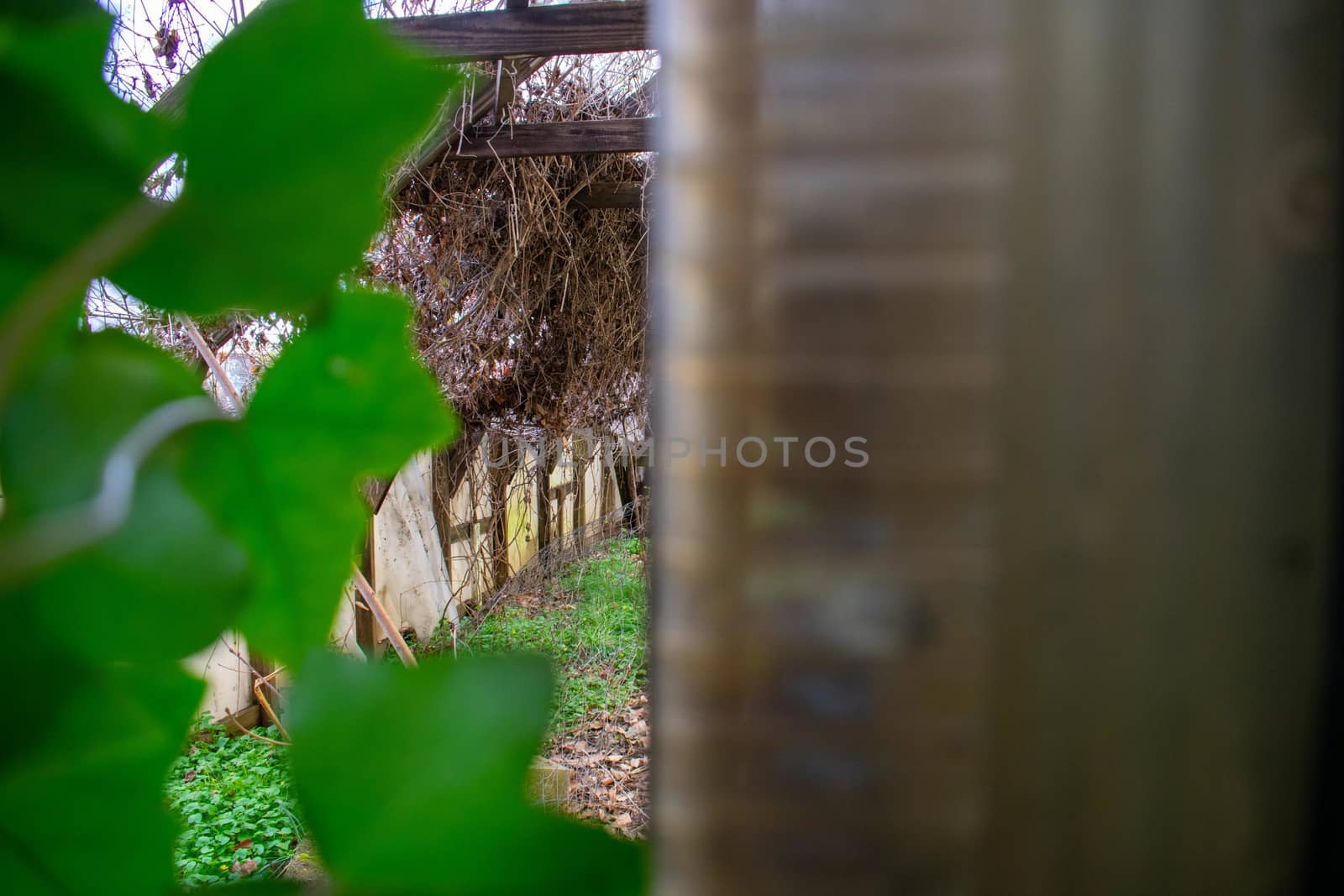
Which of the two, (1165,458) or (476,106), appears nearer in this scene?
(1165,458)

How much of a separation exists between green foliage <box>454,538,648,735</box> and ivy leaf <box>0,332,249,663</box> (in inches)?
94.1

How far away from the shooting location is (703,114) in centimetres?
11

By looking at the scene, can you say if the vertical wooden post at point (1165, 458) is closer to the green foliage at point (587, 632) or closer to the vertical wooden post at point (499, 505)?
the green foliage at point (587, 632)

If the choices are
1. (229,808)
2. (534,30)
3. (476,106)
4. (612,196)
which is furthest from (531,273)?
(229,808)

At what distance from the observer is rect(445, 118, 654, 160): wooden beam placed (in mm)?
1878

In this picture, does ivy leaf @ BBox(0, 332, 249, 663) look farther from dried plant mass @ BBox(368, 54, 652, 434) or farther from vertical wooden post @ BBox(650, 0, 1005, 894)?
dried plant mass @ BBox(368, 54, 652, 434)

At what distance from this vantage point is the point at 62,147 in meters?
0.06

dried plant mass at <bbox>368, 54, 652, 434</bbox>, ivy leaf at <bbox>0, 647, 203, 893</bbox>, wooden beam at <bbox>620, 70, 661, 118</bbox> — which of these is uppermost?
wooden beam at <bbox>620, 70, 661, 118</bbox>

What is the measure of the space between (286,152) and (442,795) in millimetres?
45

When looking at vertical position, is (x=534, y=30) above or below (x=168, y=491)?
above

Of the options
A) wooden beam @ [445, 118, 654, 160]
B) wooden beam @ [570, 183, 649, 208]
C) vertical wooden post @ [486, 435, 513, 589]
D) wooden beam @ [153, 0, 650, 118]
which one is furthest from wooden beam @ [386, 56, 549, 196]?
vertical wooden post @ [486, 435, 513, 589]

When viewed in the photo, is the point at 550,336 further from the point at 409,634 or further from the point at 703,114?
the point at 703,114

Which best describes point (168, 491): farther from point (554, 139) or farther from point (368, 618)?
point (368, 618)

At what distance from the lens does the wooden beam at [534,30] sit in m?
1.43
